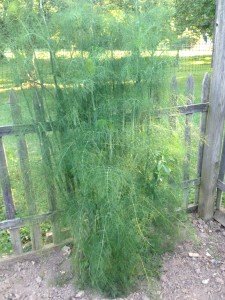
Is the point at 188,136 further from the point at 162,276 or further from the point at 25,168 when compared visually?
the point at 25,168

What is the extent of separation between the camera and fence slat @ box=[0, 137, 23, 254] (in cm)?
263

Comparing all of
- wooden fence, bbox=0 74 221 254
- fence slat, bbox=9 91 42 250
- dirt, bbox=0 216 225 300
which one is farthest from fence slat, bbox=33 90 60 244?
dirt, bbox=0 216 225 300

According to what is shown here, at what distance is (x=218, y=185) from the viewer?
3.49 metres

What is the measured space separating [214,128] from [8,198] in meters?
2.03

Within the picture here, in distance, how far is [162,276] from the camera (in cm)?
279

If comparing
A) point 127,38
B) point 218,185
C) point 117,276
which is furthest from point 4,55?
point 218,185

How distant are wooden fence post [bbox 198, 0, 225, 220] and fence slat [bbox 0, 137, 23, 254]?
75.4 inches

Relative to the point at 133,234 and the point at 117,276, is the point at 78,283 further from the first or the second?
the point at 133,234

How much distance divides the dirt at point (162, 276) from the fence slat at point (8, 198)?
0.19 metres

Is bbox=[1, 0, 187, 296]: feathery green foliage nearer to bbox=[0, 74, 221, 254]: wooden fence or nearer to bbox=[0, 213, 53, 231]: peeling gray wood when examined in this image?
bbox=[0, 74, 221, 254]: wooden fence

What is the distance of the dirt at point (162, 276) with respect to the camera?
264 cm

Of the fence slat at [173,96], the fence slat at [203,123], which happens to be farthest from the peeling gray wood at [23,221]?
the fence slat at [203,123]

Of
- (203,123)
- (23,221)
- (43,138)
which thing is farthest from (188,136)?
(23,221)

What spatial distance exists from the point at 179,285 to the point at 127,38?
2.00 m
